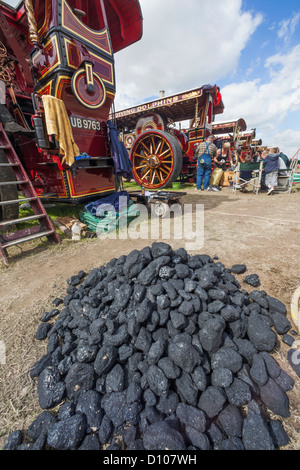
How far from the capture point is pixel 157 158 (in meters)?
5.67

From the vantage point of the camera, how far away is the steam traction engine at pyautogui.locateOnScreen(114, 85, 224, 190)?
5552mm

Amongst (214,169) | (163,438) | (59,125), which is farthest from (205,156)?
(163,438)

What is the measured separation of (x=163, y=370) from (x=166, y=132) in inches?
234

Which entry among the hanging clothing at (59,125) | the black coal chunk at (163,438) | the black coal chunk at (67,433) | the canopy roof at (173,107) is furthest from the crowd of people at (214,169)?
the black coal chunk at (67,433)

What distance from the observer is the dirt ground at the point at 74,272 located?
1.26m

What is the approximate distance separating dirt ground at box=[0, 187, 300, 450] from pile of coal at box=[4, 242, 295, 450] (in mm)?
86

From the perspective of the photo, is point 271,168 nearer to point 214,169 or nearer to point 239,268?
point 214,169

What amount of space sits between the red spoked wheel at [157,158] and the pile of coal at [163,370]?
4.15m

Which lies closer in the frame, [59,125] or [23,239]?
[23,239]

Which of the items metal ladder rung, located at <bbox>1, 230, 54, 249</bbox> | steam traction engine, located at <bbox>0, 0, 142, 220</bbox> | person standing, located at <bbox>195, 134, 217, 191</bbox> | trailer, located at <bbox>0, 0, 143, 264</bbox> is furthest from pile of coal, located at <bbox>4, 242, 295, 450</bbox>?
person standing, located at <bbox>195, 134, 217, 191</bbox>

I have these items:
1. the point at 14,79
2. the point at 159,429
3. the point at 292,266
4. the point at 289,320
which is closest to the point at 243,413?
the point at 159,429

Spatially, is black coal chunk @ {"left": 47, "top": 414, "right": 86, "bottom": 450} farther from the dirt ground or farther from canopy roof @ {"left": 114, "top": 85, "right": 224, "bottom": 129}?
canopy roof @ {"left": 114, "top": 85, "right": 224, "bottom": 129}

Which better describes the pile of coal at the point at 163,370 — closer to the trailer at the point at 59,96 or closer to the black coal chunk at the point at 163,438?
the black coal chunk at the point at 163,438

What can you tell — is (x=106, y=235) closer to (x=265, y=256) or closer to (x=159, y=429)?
(x=265, y=256)
